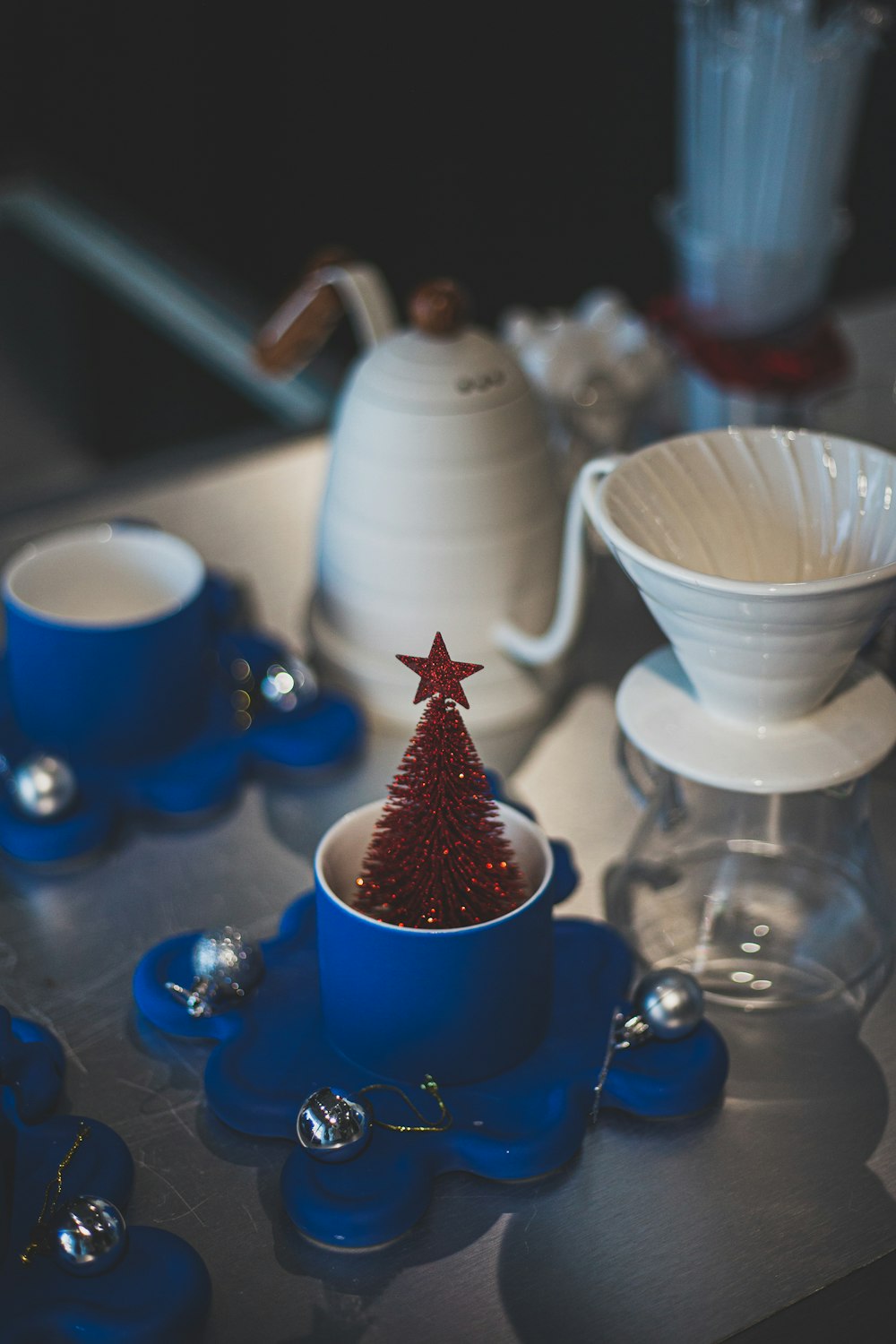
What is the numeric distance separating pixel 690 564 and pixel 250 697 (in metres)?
0.24

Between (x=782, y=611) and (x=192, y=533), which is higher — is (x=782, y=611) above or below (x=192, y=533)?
above

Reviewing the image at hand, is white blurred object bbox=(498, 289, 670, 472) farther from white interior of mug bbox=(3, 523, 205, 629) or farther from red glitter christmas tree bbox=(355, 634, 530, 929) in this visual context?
red glitter christmas tree bbox=(355, 634, 530, 929)

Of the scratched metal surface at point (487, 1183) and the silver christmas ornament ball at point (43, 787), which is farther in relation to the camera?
the silver christmas ornament ball at point (43, 787)

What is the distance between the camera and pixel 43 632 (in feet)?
1.91

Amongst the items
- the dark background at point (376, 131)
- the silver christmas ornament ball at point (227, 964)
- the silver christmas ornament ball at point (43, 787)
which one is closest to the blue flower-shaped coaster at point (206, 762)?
the silver christmas ornament ball at point (43, 787)

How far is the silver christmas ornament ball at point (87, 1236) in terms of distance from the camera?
40 centimetres

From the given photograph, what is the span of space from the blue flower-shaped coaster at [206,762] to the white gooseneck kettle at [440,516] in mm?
34

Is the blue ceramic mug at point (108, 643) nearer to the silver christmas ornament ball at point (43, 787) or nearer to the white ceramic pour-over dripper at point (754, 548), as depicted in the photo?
the silver christmas ornament ball at point (43, 787)

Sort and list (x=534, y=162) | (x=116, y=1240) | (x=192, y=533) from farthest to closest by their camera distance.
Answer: (x=534, y=162) < (x=192, y=533) < (x=116, y=1240)

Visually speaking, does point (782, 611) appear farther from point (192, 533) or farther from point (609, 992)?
point (192, 533)

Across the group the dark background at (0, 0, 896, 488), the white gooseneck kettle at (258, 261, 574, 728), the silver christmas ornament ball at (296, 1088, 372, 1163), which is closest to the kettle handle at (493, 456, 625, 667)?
the white gooseneck kettle at (258, 261, 574, 728)

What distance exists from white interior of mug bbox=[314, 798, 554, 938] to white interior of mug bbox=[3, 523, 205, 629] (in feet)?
0.64

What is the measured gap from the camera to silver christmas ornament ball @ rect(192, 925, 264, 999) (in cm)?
50

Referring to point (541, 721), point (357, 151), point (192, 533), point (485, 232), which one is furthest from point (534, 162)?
point (541, 721)
